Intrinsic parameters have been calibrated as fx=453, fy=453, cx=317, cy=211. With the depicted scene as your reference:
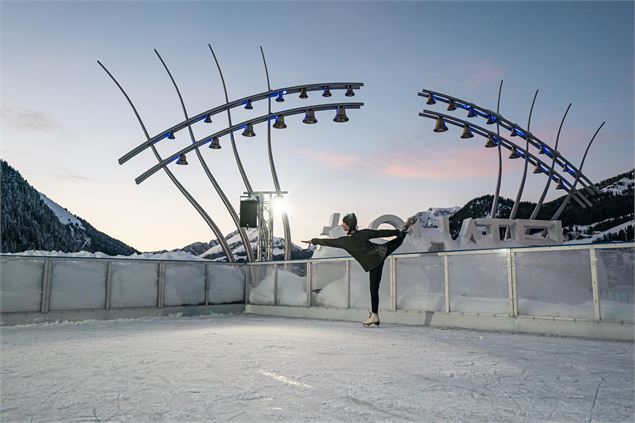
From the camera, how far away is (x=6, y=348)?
637 cm

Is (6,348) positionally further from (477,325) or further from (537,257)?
(537,257)

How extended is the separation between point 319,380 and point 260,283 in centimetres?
1117

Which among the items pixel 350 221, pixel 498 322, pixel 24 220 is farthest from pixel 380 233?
pixel 24 220

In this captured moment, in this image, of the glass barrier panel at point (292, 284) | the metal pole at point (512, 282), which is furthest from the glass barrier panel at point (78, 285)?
the metal pole at point (512, 282)

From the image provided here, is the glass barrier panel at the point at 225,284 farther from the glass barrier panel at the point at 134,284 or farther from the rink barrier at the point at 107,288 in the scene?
the glass barrier panel at the point at 134,284

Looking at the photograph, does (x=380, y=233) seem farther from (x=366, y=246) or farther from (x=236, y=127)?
(x=236, y=127)

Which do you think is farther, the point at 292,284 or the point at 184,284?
the point at 184,284

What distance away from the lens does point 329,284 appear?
493 inches

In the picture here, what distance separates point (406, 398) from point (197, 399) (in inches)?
61.0

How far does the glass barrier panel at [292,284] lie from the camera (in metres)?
13.2

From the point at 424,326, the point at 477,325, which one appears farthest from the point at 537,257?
the point at 424,326

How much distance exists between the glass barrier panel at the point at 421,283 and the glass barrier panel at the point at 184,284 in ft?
22.1

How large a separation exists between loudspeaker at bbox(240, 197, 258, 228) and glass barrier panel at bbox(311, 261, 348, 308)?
5.94 m

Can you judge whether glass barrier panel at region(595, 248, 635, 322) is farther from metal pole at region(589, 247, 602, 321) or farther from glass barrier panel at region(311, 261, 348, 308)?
glass barrier panel at region(311, 261, 348, 308)
